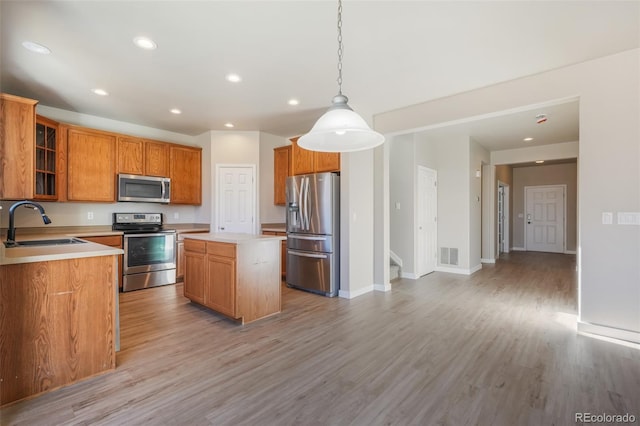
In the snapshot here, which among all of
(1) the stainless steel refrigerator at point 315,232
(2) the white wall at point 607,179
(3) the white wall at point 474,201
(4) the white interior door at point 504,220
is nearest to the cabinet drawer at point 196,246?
(1) the stainless steel refrigerator at point 315,232

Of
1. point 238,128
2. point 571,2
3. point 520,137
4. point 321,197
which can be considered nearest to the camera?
point 571,2

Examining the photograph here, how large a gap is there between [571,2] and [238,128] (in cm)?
448

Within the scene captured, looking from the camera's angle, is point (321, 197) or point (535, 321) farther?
point (321, 197)

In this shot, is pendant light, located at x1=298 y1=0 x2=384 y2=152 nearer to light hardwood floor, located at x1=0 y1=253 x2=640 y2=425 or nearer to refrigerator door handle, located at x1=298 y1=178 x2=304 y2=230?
light hardwood floor, located at x1=0 y1=253 x2=640 y2=425

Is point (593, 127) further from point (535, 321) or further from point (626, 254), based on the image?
point (535, 321)

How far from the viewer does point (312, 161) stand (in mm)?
4699

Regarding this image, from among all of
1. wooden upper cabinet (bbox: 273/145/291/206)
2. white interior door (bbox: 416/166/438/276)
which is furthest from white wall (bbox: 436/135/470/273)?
wooden upper cabinet (bbox: 273/145/291/206)

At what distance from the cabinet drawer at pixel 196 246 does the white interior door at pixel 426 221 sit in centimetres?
362

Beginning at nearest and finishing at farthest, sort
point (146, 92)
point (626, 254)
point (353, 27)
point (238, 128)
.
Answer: point (353, 27) < point (626, 254) < point (146, 92) < point (238, 128)

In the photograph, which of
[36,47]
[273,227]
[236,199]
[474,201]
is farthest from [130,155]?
[474,201]

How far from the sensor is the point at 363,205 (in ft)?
14.2

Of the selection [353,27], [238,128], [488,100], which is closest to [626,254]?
[488,100]

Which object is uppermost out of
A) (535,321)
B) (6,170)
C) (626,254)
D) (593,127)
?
(593,127)

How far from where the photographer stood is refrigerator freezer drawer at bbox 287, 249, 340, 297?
13.5 feet
